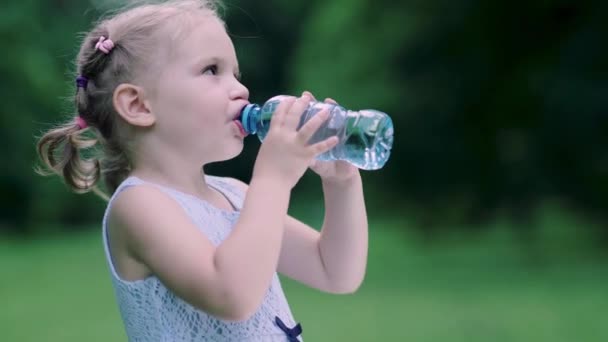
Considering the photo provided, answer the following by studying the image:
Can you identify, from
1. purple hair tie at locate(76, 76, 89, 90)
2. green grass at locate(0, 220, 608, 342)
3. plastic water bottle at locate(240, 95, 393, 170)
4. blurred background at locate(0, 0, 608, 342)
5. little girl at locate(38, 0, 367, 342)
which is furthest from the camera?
blurred background at locate(0, 0, 608, 342)

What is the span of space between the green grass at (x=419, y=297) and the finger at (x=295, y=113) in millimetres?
2824

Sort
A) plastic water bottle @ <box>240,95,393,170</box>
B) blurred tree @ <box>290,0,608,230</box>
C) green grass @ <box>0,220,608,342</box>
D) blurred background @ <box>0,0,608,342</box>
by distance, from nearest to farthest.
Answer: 1. plastic water bottle @ <box>240,95,393,170</box>
2. green grass @ <box>0,220,608,342</box>
3. blurred background @ <box>0,0,608,342</box>
4. blurred tree @ <box>290,0,608,230</box>

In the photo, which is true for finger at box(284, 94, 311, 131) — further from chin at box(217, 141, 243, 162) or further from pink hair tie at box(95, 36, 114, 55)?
pink hair tie at box(95, 36, 114, 55)

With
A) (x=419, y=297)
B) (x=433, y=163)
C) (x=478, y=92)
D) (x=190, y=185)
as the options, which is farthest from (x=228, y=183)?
(x=433, y=163)

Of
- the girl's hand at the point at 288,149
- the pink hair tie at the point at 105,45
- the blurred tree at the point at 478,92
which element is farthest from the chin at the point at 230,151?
the blurred tree at the point at 478,92

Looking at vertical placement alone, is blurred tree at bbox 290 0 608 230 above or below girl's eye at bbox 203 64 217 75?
above

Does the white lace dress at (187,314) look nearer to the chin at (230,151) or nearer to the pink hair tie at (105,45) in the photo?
the chin at (230,151)

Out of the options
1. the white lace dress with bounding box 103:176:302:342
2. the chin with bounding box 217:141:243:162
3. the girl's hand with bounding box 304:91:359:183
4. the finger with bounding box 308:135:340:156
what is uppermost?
the girl's hand with bounding box 304:91:359:183

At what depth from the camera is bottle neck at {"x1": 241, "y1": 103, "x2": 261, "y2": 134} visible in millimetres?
1262

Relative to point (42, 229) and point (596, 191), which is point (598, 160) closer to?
point (596, 191)

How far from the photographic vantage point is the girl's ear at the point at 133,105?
4.18 ft

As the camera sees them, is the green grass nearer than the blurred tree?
Yes

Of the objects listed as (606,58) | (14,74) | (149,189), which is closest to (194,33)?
(149,189)

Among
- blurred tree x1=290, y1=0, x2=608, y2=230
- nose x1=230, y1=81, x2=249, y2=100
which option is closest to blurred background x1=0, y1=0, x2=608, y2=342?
blurred tree x1=290, y1=0, x2=608, y2=230
